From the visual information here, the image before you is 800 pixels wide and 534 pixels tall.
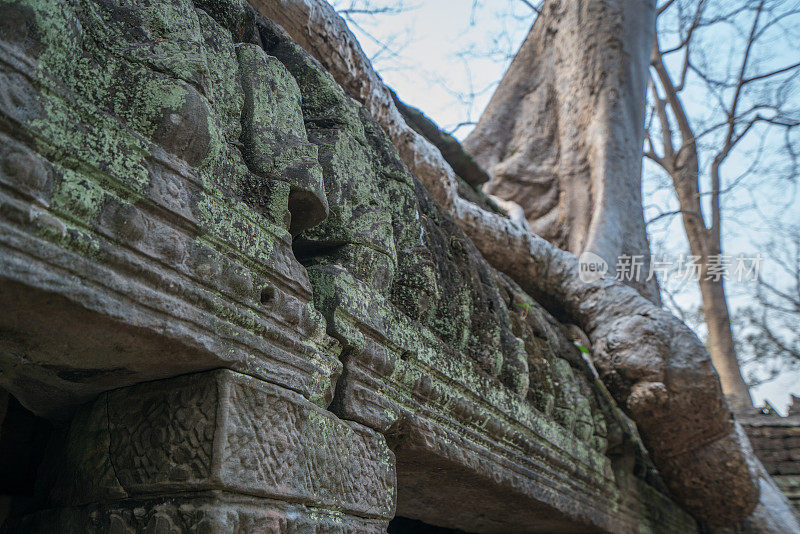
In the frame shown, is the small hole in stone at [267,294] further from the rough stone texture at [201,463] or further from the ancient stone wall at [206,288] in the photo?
the rough stone texture at [201,463]

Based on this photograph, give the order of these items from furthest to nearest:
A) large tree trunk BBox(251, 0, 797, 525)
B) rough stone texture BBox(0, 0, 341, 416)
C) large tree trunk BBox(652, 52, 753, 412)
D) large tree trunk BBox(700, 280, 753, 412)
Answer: large tree trunk BBox(652, 52, 753, 412) < large tree trunk BBox(700, 280, 753, 412) < large tree trunk BBox(251, 0, 797, 525) < rough stone texture BBox(0, 0, 341, 416)

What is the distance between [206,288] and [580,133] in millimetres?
5507

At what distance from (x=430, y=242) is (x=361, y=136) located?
1.32 ft

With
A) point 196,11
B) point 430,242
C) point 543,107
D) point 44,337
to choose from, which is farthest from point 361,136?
point 543,107

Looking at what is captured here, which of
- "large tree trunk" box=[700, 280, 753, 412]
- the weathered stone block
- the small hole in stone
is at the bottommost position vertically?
the weathered stone block

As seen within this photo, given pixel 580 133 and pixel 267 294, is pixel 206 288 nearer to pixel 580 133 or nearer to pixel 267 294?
pixel 267 294

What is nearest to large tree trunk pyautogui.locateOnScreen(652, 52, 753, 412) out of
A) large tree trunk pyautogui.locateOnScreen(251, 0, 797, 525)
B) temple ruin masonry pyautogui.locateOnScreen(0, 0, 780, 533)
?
large tree trunk pyautogui.locateOnScreen(251, 0, 797, 525)

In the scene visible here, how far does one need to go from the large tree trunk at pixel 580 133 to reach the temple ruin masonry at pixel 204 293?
3574 mm

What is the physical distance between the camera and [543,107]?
675 centimetres

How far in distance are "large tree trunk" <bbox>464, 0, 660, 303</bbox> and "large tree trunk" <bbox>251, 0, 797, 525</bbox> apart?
1604 mm

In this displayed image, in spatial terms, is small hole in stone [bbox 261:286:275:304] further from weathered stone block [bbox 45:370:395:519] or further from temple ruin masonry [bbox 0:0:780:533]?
weathered stone block [bbox 45:370:395:519]

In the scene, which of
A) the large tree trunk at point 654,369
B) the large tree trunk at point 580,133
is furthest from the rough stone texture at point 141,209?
the large tree trunk at point 580,133

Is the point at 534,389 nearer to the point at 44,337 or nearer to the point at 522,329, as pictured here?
the point at 522,329

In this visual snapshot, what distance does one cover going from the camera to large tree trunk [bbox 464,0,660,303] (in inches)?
209
